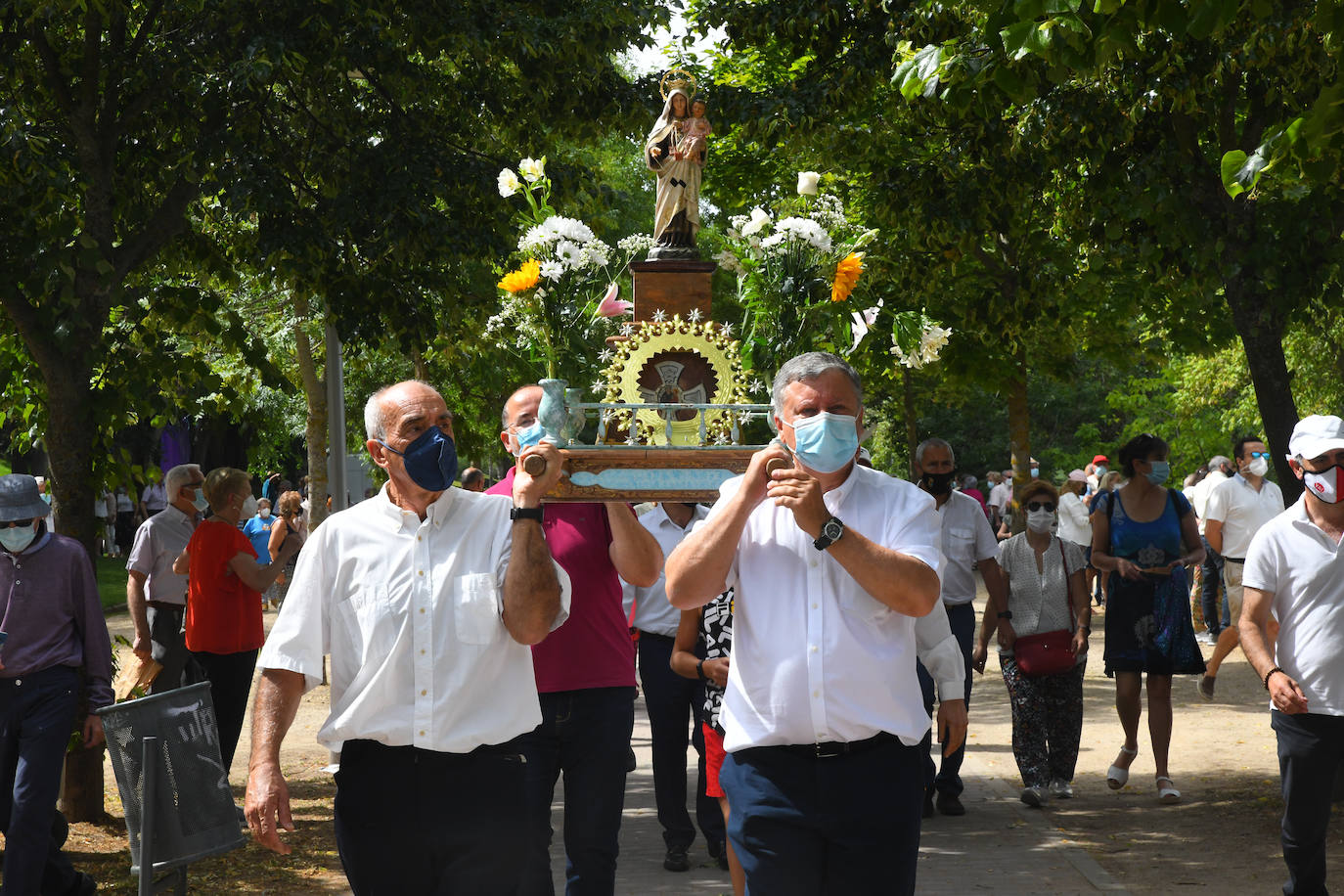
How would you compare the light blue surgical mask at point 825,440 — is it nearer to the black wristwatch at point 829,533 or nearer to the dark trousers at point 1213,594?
the black wristwatch at point 829,533

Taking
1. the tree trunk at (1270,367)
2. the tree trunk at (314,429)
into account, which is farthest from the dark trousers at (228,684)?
the tree trunk at (314,429)

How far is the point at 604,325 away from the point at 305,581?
1638mm

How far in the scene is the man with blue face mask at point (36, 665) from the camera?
7008mm

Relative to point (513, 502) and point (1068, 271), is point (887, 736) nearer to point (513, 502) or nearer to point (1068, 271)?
point (513, 502)

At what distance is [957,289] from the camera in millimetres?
20781

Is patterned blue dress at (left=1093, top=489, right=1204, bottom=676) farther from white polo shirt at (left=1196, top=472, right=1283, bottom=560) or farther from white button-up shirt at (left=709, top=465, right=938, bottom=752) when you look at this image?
white button-up shirt at (left=709, top=465, right=938, bottom=752)

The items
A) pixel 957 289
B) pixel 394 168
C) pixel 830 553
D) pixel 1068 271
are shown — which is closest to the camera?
pixel 830 553

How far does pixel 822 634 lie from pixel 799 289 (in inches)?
74.2

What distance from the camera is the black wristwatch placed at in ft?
13.3

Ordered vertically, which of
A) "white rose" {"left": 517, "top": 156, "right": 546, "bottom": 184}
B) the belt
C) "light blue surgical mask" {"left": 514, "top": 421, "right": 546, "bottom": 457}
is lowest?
the belt

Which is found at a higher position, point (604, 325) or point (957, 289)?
point (957, 289)

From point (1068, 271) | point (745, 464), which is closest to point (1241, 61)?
point (745, 464)

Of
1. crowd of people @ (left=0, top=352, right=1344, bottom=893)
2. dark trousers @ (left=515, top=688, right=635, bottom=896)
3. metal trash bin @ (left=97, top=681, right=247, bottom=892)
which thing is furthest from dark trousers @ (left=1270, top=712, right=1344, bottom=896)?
metal trash bin @ (left=97, top=681, right=247, bottom=892)

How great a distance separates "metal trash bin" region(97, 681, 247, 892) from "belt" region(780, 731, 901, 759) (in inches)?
138
